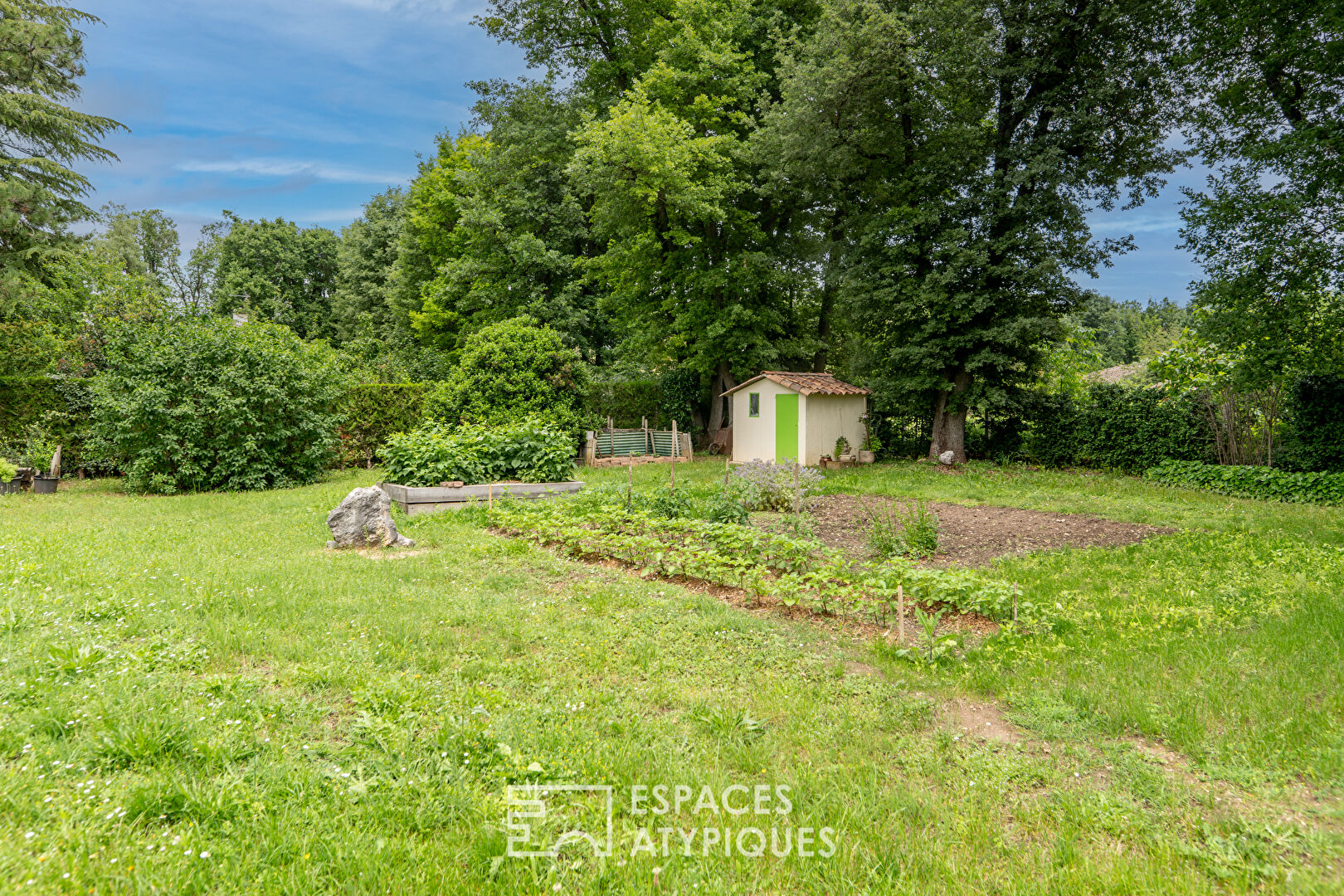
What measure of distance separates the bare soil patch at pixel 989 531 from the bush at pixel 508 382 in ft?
28.7

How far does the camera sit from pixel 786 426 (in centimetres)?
1756

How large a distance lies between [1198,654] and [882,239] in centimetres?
1395

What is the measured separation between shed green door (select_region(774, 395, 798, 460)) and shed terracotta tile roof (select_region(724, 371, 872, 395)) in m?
0.40

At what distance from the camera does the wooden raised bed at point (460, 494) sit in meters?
9.90

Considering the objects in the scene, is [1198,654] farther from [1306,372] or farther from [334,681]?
[1306,372]

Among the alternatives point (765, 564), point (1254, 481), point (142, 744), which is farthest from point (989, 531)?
point (142, 744)

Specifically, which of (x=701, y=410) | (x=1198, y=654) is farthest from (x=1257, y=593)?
(x=701, y=410)

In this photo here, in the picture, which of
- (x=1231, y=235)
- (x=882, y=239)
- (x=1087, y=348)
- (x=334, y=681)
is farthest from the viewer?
(x=1087, y=348)

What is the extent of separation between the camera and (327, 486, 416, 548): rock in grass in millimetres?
7426

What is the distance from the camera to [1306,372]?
12.0 m

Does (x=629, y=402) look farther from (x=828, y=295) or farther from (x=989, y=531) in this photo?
(x=989, y=531)

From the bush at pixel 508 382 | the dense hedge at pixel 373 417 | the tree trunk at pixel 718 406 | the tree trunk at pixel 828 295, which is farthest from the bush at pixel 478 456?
the tree trunk at pixel 718 406

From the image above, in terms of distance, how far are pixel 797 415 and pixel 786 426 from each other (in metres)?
0.50

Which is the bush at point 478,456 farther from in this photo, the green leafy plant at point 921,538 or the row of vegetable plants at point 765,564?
the green leafy plant at point 921,538
